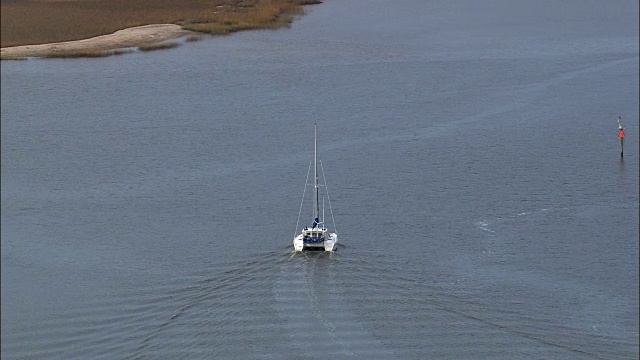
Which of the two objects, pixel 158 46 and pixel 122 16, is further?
pixel 158 46

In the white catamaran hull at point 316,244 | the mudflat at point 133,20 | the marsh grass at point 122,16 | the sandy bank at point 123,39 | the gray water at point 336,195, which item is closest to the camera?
the marsh grass at point 122,16

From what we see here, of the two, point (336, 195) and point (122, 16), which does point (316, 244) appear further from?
point (122, 16)

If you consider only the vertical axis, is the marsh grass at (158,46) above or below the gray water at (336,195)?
above

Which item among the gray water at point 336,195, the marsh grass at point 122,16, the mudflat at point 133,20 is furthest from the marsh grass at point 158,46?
the marsh grass at point 122,16

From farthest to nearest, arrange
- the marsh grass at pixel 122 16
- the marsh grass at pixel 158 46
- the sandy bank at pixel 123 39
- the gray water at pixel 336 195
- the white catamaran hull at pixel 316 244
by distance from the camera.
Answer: the marsh grass at pixel 158 46
the sandy bank at pixel 123 39
the white catamaran hull at pixel 316 244
the gray water at pixel 336 195
the marsh grass at pixel 122 16

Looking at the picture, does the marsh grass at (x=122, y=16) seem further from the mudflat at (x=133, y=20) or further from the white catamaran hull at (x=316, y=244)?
the white catamaran hull at (x=316, y=244)

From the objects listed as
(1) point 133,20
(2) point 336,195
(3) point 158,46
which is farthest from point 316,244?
(3) point 158,46

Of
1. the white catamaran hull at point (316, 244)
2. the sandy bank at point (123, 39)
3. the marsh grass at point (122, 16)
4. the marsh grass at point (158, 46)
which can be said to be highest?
the marsh grass at point (122, 16)

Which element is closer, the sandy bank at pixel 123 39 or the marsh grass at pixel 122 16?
the marsh grass at pixel 122 16

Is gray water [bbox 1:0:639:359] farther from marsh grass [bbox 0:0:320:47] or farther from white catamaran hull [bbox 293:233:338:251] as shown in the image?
marsh grass [bbox 0:0:320:47]
